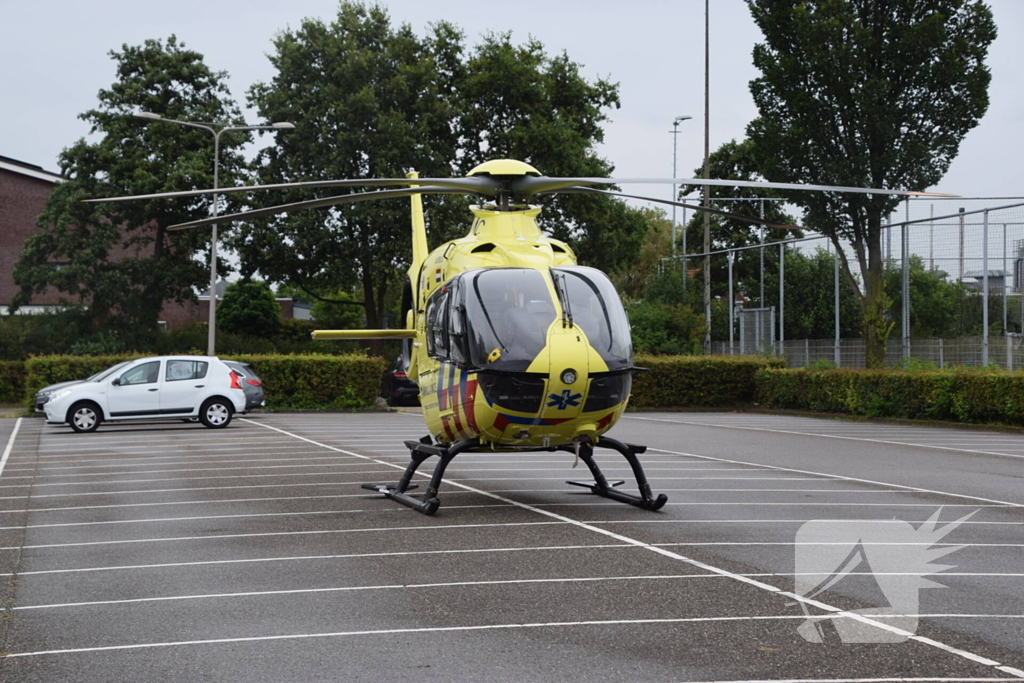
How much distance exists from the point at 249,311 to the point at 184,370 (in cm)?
3237

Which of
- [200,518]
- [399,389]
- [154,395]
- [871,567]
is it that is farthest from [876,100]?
[871,567]

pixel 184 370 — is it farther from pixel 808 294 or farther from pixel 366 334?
pixel 808 294

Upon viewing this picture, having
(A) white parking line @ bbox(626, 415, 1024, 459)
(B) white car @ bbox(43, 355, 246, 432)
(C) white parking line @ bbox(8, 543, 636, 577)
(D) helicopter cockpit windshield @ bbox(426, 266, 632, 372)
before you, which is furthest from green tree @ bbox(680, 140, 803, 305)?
(C) white parking line @ bbox(8, 543, 636, 577)

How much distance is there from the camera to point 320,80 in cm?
4253

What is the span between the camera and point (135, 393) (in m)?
24.0

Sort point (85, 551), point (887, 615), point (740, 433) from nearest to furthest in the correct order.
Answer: point (887, 615)
point (85, 551)
point (740, 433)

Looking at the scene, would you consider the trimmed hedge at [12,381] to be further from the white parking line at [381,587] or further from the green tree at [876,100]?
the white parking line at [381,587]

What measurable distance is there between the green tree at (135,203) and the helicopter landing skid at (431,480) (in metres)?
28.7

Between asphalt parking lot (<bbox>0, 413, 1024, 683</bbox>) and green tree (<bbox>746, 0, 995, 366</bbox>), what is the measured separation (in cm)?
1818

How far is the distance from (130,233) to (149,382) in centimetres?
2084

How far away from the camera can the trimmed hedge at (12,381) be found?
35.8m

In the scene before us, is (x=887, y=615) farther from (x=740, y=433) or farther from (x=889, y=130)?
(x=889, y=130)

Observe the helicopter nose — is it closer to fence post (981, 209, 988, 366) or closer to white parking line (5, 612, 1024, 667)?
white parking line (5, 612, 1024, 667)

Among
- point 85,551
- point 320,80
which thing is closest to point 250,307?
point 320,80
